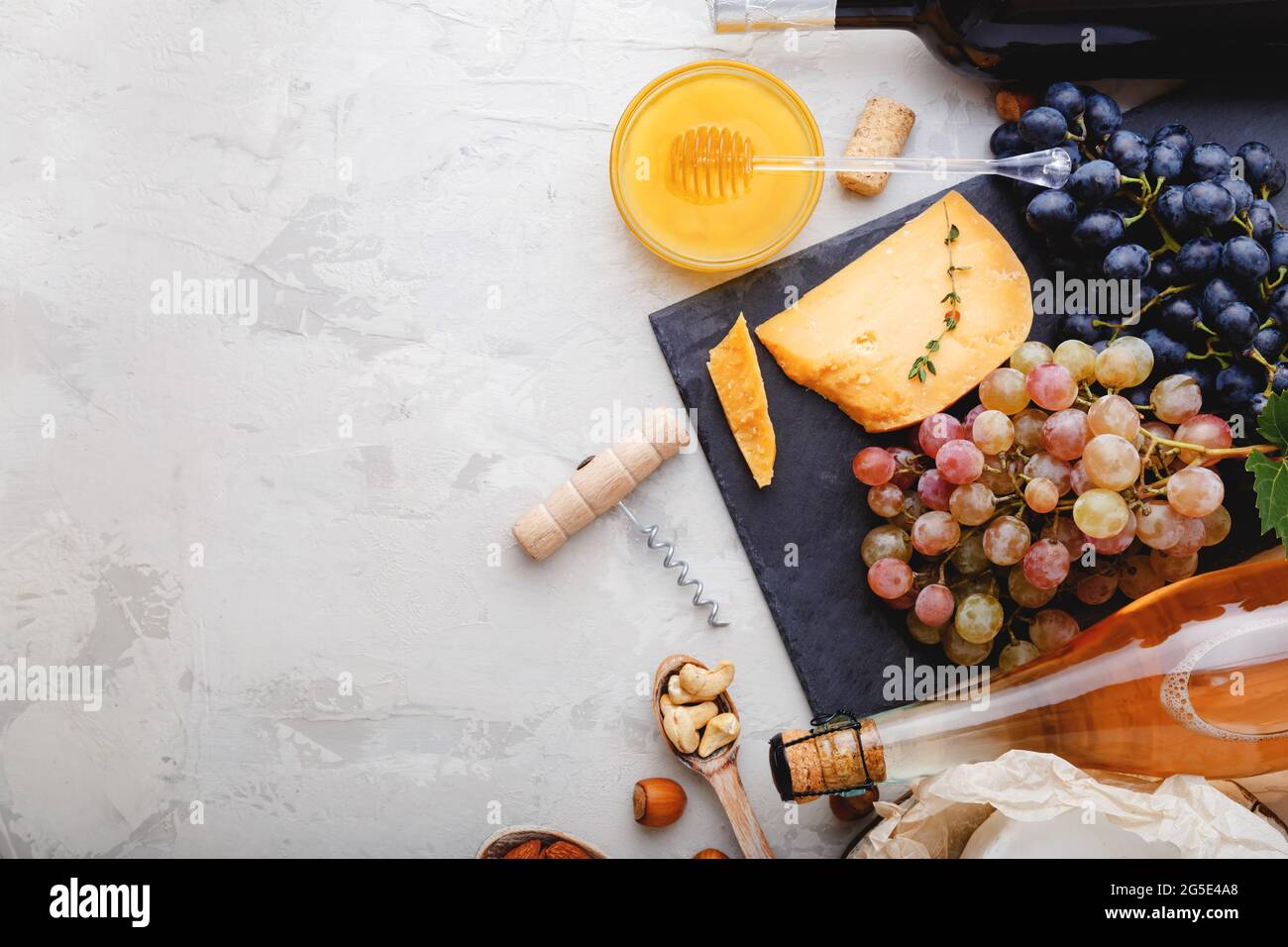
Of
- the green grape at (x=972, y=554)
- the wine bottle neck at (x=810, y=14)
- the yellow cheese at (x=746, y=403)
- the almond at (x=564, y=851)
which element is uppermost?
the wine bottle neck at (x=810, y=14)

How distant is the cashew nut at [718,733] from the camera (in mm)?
1141

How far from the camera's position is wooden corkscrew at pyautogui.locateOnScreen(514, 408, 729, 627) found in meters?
1.17

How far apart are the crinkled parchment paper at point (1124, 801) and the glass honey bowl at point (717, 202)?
1.98 ft

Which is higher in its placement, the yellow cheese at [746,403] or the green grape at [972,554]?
the yellow cheese at [746,403]

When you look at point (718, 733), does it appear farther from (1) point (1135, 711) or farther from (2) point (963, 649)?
(1) point (1135, 711)

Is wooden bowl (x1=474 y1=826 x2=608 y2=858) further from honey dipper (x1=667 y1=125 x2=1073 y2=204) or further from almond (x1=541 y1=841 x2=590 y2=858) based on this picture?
honey dipper (x1=667 y1=125 x2=1073 y2=204)

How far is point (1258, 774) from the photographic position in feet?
3.34

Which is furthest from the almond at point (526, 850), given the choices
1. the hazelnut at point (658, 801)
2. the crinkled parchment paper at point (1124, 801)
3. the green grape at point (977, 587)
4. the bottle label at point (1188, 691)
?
the bottle label at point (1188, 691)

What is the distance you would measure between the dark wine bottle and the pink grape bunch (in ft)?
1.02

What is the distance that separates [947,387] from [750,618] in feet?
1.14

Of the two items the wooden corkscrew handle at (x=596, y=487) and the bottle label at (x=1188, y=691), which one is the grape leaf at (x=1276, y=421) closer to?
the bottle label at (x=1188, y=691)

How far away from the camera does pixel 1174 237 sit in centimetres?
114

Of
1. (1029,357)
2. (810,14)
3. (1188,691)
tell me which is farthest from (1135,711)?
(810,14)
